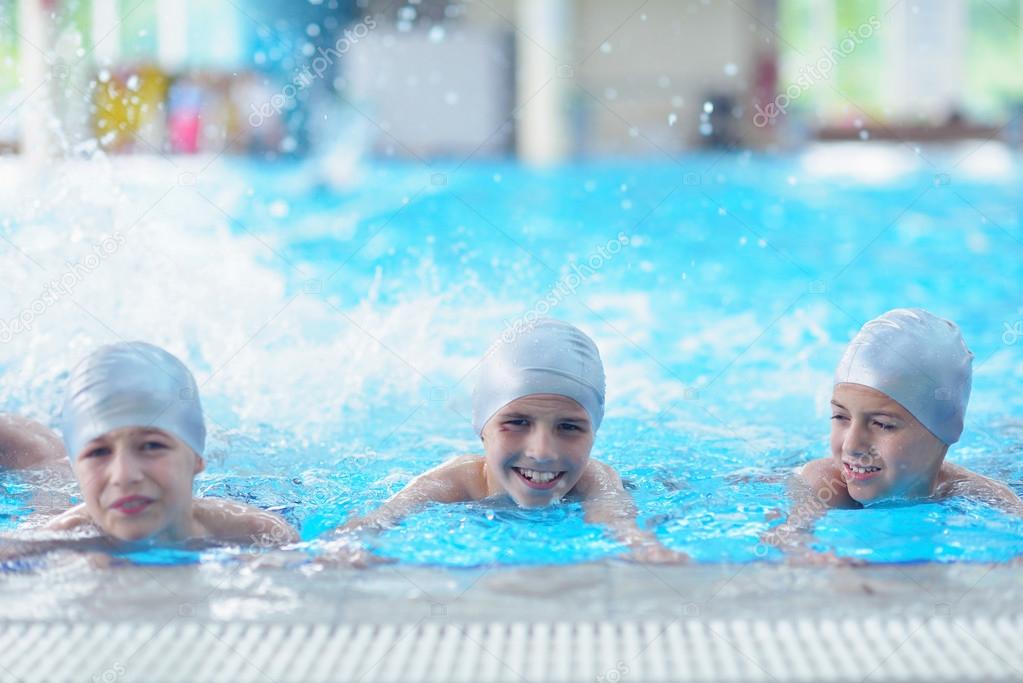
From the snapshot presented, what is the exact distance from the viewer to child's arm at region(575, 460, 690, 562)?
3.55 m

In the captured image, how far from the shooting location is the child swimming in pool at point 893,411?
12.9 ft

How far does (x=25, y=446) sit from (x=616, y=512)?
233cm

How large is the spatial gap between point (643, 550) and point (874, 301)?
233 inches

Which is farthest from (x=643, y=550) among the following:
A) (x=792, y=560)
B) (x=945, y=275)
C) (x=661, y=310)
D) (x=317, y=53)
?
(x=317, y=53)

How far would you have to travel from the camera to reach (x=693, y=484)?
468 cm

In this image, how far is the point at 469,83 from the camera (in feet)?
69.3

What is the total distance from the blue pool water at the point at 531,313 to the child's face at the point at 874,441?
143mm

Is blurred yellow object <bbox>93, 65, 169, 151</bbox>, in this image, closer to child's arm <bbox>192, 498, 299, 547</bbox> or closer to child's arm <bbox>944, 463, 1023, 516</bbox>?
child's arm <bbox>192, 498, 299, 547</bbox>

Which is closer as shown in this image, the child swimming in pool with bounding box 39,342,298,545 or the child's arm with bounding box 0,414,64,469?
the child swimming in pool with bounding box 39,342,298,545

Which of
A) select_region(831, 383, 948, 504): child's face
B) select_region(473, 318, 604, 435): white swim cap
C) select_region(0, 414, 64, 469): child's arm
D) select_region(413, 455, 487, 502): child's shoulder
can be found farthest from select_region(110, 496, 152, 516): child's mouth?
select_region(831, 383, 948, 504): child's face

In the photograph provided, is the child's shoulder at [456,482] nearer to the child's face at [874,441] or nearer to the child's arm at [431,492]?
the child's arm at [431,492]

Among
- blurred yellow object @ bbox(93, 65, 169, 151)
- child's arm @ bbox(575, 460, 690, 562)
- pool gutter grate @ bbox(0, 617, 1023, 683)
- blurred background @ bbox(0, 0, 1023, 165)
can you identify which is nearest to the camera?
pool gutter grate @ bbox(0, 617, 1023, 683)

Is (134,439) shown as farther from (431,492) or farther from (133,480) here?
(431,492)

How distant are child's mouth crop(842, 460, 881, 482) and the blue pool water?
16cm
